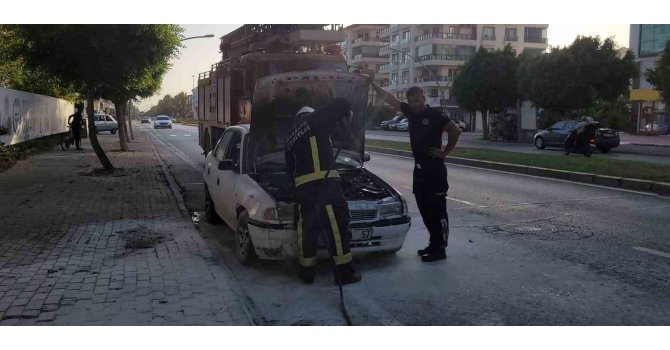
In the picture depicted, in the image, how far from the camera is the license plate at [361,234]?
5.43 metres

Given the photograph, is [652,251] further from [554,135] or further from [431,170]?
[554,135]

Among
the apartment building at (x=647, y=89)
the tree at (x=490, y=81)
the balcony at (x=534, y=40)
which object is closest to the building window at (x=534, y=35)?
the balcony at (x=534, y=40)

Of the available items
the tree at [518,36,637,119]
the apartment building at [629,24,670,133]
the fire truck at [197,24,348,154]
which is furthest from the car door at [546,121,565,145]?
the apartment building at [629,24,670,133]

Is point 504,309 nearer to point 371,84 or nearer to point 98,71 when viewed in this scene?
point 371,84

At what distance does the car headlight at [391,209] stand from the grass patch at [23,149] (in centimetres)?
1186

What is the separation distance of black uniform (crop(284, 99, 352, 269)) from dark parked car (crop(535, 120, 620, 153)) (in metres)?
20.6

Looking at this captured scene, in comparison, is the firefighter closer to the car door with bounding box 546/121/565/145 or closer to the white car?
the white car

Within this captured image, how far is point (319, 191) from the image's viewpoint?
5078 mm

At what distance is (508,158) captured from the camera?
16719mm

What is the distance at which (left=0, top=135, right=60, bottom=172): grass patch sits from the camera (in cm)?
1496

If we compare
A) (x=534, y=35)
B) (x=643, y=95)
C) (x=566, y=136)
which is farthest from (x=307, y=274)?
(x=534, y=35)

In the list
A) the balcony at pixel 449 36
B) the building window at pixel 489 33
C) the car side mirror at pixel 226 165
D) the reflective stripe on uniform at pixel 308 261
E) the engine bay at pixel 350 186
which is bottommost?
the reflective stripe on uniform at pixel 308 261

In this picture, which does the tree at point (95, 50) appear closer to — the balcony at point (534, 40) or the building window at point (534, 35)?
the building window at point (534, 35)

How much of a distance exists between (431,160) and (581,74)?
91.9ft
